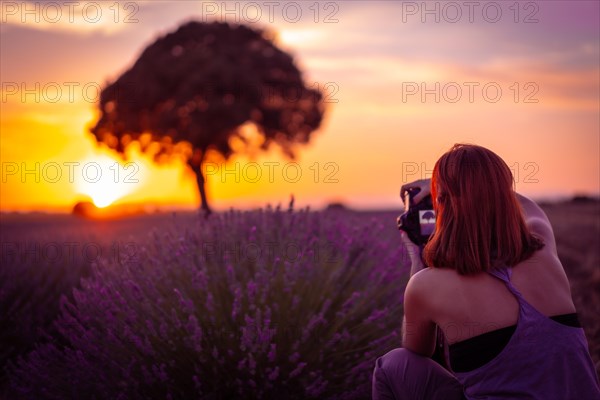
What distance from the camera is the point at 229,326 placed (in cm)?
386

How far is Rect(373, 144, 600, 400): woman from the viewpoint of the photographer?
8.18ft

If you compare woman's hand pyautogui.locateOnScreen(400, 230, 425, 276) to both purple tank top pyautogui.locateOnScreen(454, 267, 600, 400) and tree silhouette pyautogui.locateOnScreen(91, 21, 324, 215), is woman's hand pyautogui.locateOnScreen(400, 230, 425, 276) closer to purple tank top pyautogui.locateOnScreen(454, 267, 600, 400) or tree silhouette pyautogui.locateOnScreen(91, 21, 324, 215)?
purple tank top pyautogui.locateOnScreen(454, 267, 600, 400)

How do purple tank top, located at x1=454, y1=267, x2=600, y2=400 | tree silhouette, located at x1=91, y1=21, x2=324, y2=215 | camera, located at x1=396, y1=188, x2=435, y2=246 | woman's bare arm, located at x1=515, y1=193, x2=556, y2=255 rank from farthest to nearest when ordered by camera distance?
tree silhouette, located at x1=91, y1=21, x2=324, y2=215 < camera, located at x1=396, y1=188, x2=435, y2=246 < woman's bare arm, located at x1=515, y1=193, x2=556, y2=255 < purple tank top, located at x1=454, y1=267, x2=600, y2=400

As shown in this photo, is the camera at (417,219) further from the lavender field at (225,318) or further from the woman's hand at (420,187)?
the lavender field at (225,318)

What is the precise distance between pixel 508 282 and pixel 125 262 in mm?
2819

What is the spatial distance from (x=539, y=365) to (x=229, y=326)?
1845 millimetres

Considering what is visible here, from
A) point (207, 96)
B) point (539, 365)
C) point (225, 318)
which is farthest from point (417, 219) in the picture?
point (207, 96)

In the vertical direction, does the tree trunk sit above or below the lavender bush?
above

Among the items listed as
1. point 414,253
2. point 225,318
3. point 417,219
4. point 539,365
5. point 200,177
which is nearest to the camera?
point 539,365

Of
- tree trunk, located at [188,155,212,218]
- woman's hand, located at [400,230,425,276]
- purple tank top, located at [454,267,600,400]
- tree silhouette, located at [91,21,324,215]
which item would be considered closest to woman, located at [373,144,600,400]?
purple tank top, located at [454,267,600,400]

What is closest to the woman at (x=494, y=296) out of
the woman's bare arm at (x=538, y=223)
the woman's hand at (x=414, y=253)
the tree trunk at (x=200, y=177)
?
the woman's bare arm at (x=538, y=223)

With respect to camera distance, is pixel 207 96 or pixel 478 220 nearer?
pixel 478 220

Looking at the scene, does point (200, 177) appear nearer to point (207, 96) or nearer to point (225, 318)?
point (207, 96)

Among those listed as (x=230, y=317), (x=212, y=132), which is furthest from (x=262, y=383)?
(x=212, y=132)
